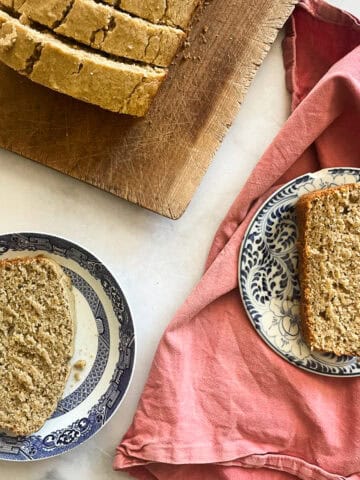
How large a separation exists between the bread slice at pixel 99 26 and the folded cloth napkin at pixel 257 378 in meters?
0.64

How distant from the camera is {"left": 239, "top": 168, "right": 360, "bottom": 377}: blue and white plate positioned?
101 inches

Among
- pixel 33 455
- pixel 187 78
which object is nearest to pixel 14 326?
pixel 33 455

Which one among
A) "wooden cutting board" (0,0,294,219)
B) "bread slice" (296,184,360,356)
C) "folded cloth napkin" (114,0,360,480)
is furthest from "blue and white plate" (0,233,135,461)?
"bread slice" (296,184,360,356)

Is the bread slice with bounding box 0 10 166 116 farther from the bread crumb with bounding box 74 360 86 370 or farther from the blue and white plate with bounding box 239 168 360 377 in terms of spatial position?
the bread crumb with bounding box 74 360 86 370

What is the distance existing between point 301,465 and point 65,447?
0.96 meters

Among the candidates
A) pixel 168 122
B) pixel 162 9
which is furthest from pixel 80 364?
pixel 162 9

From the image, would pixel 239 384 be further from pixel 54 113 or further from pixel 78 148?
pixel 54 113

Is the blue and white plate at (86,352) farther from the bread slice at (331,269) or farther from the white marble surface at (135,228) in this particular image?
the bread slice at (331,269)

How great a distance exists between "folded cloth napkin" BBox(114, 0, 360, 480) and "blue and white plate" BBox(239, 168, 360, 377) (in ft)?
0.15

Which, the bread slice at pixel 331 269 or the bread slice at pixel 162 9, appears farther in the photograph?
the bread slice at pixel 331 269

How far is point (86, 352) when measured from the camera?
2551mm

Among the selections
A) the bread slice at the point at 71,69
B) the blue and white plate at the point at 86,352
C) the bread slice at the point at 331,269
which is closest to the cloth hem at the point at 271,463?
the blue and white plate at the point at 86,352

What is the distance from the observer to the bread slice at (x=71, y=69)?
2.23 m

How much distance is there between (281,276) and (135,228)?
64cm
